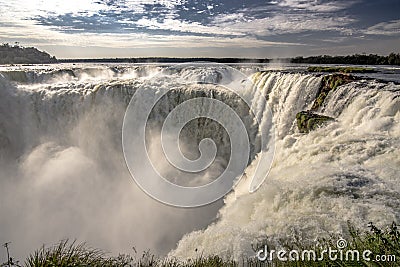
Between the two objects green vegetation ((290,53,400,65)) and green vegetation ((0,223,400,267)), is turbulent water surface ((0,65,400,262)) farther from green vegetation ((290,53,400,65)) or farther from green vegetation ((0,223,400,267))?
green vegetation ((290,53,400,65))

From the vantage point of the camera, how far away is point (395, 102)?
318 inches

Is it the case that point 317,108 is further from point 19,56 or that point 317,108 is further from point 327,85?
point 19,56

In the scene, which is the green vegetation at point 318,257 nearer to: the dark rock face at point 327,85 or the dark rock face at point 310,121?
the dark rock face at point 310,121

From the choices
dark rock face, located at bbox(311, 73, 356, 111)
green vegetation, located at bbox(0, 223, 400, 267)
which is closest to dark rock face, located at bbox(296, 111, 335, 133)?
dark rock face, located at bbox(311, 73, 356, 111)

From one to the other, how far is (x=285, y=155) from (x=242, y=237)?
4.68 meters

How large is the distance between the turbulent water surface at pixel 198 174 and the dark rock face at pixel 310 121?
357mm

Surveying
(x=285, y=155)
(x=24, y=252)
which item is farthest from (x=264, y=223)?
(x=24, y=252)

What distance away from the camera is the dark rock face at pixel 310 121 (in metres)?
9.36

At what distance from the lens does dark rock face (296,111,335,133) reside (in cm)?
936

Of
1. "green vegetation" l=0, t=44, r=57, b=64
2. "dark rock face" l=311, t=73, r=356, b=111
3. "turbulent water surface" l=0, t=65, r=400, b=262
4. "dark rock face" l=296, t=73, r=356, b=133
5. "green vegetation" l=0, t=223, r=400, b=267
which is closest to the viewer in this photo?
"green vegetation" l=0, t=223, r=400, b=267

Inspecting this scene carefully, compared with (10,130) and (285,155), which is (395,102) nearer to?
(285,155)

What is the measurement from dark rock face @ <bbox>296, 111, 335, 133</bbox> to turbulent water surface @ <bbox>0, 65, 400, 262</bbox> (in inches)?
14.1

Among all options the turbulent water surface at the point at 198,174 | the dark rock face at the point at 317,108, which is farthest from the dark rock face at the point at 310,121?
the turbulent water surface at the point at 198,174

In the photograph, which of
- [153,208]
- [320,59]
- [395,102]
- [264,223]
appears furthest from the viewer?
[320,59]
